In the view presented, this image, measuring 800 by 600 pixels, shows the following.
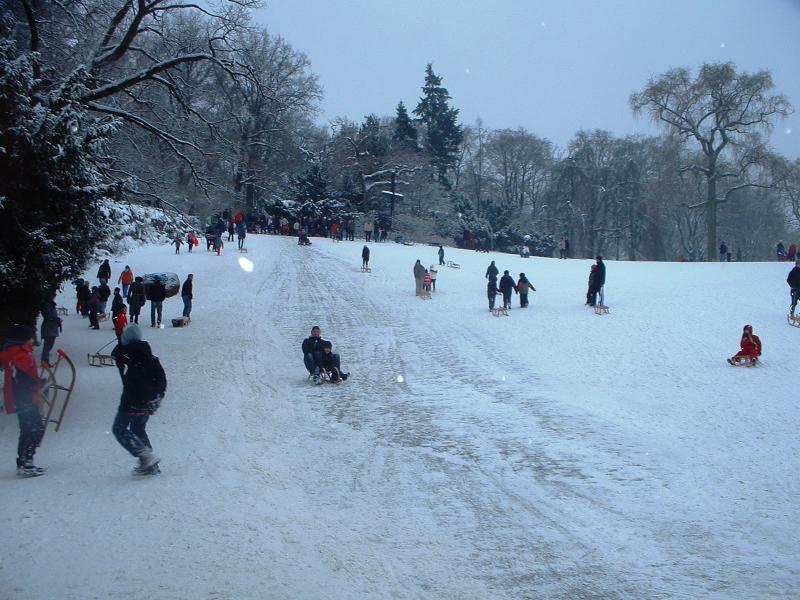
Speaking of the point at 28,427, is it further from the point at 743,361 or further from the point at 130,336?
the point at 743,361

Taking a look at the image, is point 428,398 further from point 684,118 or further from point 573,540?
point 684,118

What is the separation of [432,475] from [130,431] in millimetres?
3625

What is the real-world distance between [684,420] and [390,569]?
6996 mm

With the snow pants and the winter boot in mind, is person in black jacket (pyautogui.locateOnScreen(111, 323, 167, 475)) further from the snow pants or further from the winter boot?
the winter boot

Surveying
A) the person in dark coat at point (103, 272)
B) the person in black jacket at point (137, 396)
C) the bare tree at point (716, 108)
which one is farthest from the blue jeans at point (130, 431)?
the bare tree at point (716, 108)

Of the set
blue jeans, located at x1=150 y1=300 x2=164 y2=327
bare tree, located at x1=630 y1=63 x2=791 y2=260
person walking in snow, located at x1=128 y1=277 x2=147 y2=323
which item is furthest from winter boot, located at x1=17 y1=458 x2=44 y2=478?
bare tree, located at x1=630 y1=63 x2=791 y2=260

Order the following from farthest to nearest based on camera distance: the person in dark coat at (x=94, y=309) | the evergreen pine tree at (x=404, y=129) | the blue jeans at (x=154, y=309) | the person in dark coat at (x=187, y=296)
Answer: the evergreen pine tree at (x=404, y=129) → the person in dark coat at (x=187, y=296) → the blue jeans at (x=154, y=309) → the person in dark coat at (x=94, y=309)

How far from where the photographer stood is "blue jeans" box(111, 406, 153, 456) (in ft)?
24.2

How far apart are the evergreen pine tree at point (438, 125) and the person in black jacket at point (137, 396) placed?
62.8m

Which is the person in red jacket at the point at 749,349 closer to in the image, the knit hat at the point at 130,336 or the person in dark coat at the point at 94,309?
the knit hat at the point at 130,336

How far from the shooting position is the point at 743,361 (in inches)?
570

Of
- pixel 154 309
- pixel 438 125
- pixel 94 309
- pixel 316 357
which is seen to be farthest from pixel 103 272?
pixel 438 125

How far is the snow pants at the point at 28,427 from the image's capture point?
729cm

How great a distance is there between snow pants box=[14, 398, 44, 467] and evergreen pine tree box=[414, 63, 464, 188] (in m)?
63.2
